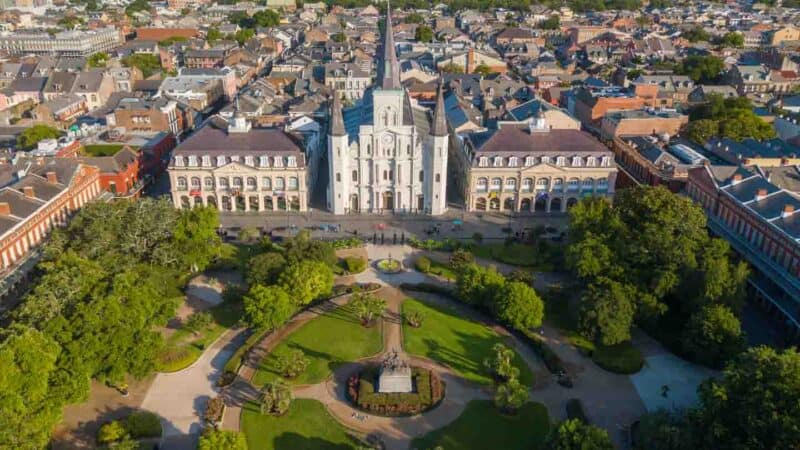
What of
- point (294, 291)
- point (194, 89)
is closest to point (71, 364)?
point (294, 291)

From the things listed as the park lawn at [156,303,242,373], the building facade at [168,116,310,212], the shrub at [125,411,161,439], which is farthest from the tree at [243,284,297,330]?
the building facade at [168,116,310,212]

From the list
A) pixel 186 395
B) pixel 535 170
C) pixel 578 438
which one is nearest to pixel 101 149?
pixel 186 395

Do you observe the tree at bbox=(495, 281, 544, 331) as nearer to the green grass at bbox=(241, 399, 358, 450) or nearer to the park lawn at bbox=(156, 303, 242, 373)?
the green grass at bbox=(241, 399, 358, 450)

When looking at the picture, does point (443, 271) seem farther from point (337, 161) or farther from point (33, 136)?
point (33, 136)

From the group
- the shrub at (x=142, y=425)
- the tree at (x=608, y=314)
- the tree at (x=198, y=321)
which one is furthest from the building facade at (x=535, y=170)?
the shrub at (x=142, y=425)

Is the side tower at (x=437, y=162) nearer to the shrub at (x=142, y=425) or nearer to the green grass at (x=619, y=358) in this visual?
the green grass at (x=619, y=358)

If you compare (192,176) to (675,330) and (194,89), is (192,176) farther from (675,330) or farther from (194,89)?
(675,330)
